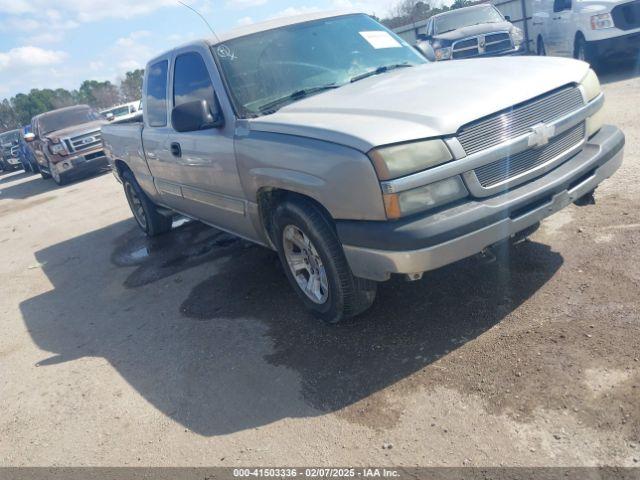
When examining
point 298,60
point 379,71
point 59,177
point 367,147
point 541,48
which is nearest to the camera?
point 367,147

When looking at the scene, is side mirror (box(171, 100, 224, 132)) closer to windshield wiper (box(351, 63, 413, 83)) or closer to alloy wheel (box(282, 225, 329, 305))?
alloy wheel (box(282, 225, 329, 305))

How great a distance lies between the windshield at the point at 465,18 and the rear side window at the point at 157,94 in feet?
30.9

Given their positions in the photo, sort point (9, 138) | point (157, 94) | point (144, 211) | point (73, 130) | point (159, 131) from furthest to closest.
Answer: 1. point (9, 138)
2. point (73, 130)
3. point (144, 211)
4. point (157, 94)
5. point (159, 131)

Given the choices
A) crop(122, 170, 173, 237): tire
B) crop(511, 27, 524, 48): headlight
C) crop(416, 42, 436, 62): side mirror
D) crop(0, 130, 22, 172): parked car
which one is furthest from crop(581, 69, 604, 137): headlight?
crop(0, 130, 22, 172): parked car

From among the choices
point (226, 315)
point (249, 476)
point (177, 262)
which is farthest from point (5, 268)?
point (249, 476)

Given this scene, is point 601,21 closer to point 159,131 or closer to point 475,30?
point 475,30

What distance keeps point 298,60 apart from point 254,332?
2.05 meters

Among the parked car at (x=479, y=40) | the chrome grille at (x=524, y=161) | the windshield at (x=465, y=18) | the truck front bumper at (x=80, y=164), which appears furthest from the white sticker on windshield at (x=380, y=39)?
the truck front bumper at (x=80, y=164)

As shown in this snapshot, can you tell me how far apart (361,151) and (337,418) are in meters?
1.39

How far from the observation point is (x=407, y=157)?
2947 mm

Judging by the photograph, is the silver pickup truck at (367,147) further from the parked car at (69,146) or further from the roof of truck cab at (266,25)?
the parked car at (69,146)

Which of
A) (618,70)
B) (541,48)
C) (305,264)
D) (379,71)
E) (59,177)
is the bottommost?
(618,70)

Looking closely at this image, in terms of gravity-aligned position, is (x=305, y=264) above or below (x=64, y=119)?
below

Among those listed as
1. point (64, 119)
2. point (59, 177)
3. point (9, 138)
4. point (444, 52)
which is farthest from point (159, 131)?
point (9, 138)
